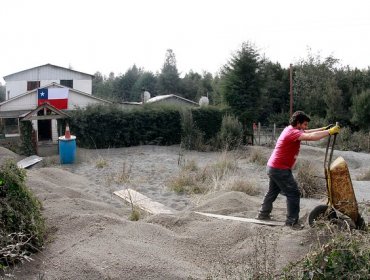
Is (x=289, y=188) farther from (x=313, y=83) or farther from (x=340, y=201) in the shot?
(x=313, y=83)

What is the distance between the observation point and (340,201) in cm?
502

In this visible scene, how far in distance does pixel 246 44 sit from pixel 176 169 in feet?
40.5

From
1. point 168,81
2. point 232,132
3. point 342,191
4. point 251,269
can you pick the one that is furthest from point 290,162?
point 168,81

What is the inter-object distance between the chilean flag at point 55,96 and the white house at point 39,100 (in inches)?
2.1

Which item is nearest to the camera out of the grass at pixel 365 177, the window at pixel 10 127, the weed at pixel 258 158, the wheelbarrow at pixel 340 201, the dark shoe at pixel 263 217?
the wheelbarrow at pixel 340 201

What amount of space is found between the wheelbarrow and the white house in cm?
1327

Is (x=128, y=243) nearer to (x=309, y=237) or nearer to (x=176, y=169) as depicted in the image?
(x=309, y=237)

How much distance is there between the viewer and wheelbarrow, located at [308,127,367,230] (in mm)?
4969

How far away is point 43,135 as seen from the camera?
74.4 ft

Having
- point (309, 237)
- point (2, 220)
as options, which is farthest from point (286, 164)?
point (2, 220)

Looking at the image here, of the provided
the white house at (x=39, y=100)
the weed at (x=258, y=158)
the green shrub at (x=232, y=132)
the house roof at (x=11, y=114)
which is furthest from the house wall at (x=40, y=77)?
the weed at (x=258, y=158)

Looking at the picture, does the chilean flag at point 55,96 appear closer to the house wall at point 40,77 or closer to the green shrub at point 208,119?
the green shrub at point 208,119

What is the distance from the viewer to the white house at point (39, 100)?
1832cm

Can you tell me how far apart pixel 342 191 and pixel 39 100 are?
2172 centimetres
